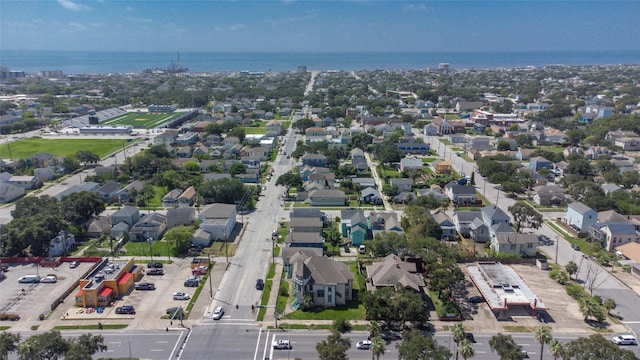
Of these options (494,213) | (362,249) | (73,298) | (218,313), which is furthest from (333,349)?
(494,213)

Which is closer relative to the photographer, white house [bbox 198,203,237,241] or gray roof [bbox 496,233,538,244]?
gray roof [bbox 496,233,538,244]

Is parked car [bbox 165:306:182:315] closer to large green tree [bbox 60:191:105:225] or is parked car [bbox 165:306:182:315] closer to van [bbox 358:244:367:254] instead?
van [bbox 358:244:367:254]

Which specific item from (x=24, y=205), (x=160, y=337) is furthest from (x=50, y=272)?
(x=160, y=337)

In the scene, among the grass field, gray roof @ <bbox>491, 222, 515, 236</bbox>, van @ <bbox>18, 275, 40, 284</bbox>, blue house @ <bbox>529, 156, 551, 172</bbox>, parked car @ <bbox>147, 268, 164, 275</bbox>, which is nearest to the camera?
van @ <bbox>18, 275, 40, 284</bbox>

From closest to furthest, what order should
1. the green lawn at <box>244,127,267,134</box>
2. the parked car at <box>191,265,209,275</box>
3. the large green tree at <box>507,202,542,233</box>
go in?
the parked car at <box>191,265,209,275</box>
the large green tree at <box>507,202,542,233</box>
the green lawn at <box>244,127,267,134</box>

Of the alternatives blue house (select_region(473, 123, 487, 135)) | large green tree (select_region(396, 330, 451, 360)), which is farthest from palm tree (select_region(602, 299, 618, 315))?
blue house (select_region(473, 123, 487, 135))

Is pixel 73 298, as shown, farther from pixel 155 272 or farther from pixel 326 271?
pixel 326 271

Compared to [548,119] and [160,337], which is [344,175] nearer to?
[160,337]
